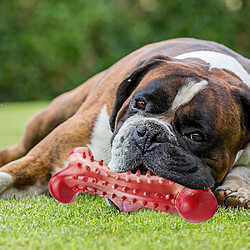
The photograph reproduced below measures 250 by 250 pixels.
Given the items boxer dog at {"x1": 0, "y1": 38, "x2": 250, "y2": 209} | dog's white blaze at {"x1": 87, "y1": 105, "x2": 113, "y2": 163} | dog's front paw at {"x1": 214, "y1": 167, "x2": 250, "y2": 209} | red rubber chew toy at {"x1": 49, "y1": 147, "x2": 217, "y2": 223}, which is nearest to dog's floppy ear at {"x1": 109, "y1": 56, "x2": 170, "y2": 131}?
boxer dog at {"x1": 0, "y1": 38, "x2": 250, "y2": 209}

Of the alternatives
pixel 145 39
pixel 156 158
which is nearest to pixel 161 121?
pixel 156 158

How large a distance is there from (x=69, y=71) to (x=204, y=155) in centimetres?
1555

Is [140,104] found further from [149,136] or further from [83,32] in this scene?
[83,32]

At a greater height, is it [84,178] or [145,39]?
[84,178]

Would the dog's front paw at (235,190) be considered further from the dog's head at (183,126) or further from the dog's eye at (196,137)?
the dog's eye at (196,137)

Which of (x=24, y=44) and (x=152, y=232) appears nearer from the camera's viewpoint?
(x=152, y=232)

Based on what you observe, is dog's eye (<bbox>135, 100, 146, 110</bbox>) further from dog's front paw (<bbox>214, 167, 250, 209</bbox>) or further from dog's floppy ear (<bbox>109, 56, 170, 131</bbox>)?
dog's front paw (<bbox>214, 167, 250, 209</bbox>)

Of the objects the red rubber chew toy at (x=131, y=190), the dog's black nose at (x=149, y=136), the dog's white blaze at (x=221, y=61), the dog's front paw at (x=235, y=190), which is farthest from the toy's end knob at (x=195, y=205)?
the dog's white blaze at (x=221, y=61)

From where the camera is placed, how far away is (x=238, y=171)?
2.78 m

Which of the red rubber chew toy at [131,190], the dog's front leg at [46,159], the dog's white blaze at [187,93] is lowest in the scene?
the dog's front leg at [46,159]

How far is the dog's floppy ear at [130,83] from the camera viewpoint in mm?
2793

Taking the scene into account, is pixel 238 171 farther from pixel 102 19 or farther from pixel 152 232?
pixel 102 19

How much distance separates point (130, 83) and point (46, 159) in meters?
0.75

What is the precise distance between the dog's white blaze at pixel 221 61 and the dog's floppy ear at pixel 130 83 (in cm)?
31
